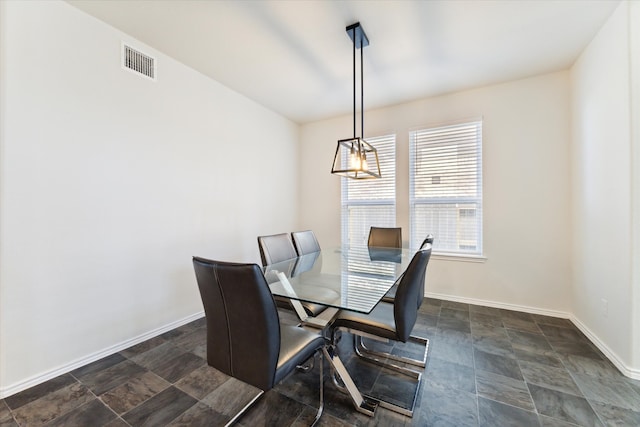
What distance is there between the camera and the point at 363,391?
170 centimetres

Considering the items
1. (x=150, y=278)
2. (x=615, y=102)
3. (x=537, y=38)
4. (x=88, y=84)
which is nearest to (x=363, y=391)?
(x=150, y=278)

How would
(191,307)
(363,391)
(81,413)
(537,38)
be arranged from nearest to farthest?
(81,413), (363,391), (537,38), (191,307)

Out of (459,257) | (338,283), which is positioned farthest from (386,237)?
(338,283)

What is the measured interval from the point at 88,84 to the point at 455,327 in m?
3.95

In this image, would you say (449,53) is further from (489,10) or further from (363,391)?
(363,391)

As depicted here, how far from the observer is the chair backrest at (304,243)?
113 inches

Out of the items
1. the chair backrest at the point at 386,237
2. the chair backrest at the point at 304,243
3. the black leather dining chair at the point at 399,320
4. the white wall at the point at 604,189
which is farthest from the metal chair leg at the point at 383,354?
the white wall at the point at 604,189

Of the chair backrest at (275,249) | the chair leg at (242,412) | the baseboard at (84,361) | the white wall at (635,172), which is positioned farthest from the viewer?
the chair backrest at (275,249)

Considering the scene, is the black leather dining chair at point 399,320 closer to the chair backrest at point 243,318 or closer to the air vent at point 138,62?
the chair backrest at point 243,318

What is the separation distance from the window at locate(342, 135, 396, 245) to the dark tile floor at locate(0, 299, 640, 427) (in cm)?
193

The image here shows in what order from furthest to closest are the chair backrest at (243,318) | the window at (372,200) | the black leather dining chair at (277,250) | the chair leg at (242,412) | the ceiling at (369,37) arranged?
the window at (372,200)
the black leather dining chair at (277,250)
the ceiling at (369,37)
the chair leg at (242,412)
the chair backrest at (243,318)

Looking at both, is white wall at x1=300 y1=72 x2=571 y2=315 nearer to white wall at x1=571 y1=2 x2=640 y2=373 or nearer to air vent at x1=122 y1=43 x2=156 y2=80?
white wall at x1=571 y1=2 x2=640 y2=373

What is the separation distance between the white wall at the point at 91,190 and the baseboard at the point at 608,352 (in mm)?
3730

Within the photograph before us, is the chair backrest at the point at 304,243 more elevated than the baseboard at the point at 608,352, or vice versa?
the chair backrest at the point at 304,243
